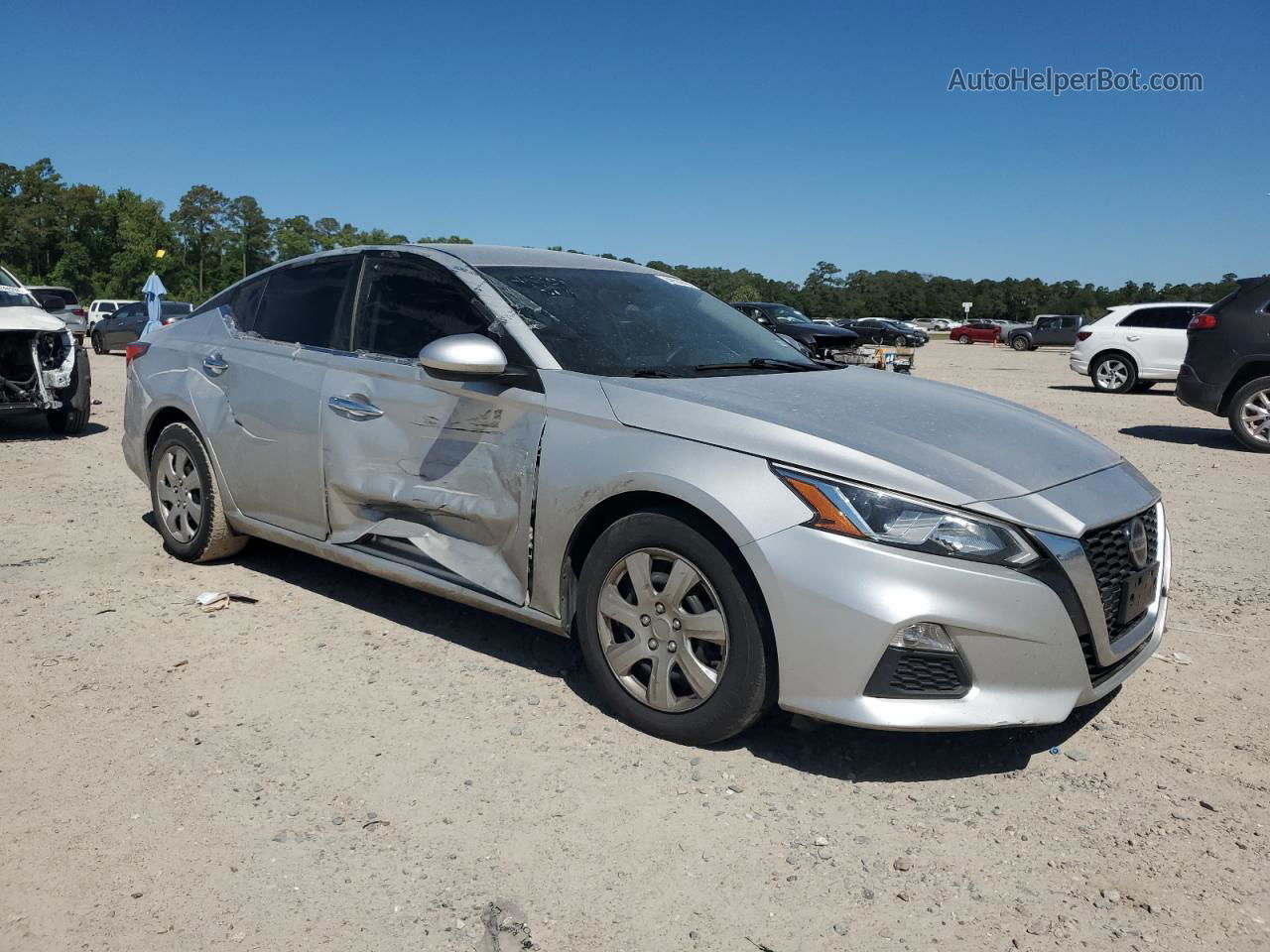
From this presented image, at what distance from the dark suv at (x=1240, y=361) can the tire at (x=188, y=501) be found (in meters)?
9.79

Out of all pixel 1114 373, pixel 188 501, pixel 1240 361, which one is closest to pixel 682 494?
pixel 188 501

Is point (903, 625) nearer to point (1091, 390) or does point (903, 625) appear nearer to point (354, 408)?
point (354, 408)

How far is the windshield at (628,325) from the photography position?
385cm

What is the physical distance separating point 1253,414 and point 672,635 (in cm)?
965

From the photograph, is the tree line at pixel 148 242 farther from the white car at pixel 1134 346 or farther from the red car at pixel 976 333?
the white car at pixel 1134 346

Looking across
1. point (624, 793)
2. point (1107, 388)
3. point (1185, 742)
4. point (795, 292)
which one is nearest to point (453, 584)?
point (624, 793)

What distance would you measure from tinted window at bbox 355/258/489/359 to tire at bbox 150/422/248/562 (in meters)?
1.31

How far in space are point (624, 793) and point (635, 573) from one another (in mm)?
684

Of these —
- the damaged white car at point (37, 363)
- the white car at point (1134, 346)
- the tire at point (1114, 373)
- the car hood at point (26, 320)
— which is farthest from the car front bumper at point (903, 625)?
the tire at point (1114, 373)

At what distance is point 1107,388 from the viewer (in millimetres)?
19031

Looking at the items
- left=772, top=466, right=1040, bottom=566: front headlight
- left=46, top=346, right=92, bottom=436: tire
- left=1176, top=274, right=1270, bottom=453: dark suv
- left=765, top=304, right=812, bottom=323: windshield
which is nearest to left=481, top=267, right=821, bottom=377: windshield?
left=772, top=466, right=1040, bottom=566: front headlight

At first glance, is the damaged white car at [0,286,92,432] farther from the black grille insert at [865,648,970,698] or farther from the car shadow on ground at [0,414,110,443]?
the black grille insert at [865,648,970,698]

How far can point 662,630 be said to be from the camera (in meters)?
3.29

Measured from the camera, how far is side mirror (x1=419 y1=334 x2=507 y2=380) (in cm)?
364
